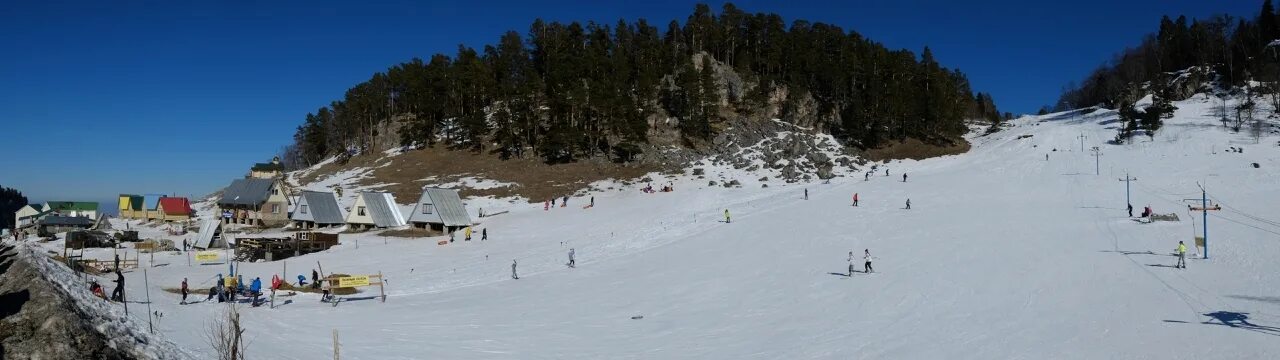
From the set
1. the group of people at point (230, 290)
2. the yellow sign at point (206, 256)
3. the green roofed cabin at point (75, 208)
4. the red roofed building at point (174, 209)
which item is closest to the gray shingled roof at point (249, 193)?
the red roofed building at point (174, 209)

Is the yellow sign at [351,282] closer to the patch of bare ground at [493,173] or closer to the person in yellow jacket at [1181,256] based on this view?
the person in yellow jacket at [1181,256]

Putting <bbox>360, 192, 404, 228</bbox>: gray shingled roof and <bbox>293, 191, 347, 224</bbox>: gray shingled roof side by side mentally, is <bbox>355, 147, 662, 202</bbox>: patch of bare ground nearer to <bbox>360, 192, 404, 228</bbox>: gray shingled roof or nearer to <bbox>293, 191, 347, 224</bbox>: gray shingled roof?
<bbox>293, 191, 347, 224</bbox>: gray shingled roof

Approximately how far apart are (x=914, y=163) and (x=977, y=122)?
4841cm

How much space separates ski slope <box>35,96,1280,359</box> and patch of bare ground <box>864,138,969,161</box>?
28.5 metres

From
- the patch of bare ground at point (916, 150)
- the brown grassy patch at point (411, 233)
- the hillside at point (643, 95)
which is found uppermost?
the hillside at point (643, 95)

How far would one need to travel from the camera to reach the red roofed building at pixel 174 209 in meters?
68.2

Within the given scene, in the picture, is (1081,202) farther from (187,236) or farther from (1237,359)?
(187,236)

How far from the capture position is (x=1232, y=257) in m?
25.5

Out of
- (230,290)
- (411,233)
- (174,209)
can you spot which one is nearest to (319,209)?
(411,233)

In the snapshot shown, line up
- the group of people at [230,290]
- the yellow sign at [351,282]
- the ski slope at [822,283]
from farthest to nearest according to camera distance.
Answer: the yellow sign at [351,282], the group of people at [230,290], the ski slope at [822,283]

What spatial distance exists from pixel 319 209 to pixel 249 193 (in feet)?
40.3

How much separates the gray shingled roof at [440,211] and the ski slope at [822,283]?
3.04m

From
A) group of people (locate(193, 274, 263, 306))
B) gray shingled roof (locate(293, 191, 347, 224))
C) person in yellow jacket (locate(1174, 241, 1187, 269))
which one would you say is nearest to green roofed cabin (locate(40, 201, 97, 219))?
gray shingled roof (locate(293, 191, 347, 224))

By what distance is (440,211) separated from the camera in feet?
165
